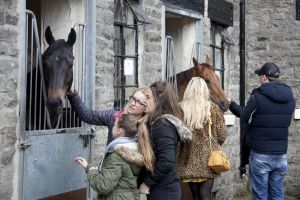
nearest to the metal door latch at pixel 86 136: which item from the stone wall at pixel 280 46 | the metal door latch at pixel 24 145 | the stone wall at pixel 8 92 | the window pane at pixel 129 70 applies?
the metal door latch at pixel 24 145

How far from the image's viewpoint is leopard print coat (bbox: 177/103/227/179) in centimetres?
575

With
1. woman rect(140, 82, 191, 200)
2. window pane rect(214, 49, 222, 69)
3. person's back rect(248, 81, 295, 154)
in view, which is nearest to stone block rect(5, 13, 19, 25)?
woman rect(140, 82, 191, 200)

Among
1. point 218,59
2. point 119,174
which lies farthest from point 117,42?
point 218,59

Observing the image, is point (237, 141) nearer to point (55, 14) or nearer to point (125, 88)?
point (125, 88)

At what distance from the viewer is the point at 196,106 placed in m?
5.72

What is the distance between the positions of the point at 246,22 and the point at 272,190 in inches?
201

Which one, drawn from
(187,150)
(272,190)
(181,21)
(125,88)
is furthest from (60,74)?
(181,21)

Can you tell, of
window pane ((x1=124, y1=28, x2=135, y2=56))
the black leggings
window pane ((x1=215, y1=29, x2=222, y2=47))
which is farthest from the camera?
window pane ((x1=215, y1=29, x2=222, y2=47))

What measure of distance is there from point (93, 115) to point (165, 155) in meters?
0.99

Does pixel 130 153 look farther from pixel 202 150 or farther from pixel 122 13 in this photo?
pixel 122 13

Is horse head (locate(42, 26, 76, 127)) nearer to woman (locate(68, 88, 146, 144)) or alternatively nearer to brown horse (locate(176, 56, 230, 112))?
woman (locate(68, 88, 146, 144))

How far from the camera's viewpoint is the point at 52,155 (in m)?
5.40

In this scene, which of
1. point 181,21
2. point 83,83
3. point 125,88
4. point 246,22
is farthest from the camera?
point 246,22

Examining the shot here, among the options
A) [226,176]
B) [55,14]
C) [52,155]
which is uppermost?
[55,14]
